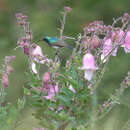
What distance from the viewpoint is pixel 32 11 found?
20.5 feet

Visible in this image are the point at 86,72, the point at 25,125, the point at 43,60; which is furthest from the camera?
the point at 25,125

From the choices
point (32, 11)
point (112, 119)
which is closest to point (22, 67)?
point (32, 11)

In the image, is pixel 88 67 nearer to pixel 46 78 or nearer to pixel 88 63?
pixel 88 63

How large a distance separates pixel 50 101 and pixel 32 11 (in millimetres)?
4930

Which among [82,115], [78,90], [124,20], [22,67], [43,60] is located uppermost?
[124,20]

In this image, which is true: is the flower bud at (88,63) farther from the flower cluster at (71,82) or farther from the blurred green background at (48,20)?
the blurred green background at (48,20)

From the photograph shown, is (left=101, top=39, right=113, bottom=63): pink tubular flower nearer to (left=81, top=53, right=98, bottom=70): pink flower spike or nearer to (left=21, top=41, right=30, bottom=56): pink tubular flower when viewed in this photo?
(left=81, top=53, right=98, bottom=70): pink flower spike

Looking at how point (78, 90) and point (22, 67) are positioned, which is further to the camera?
point (22, 67)

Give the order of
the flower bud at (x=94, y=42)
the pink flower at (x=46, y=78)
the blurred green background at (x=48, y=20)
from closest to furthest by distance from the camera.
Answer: the pink flower at (x=46, y=78), the flower bud at (x=94, y=42), the blurred green background at (x=48, y=20)

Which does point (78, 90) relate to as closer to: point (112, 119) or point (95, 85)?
point (95, 85)

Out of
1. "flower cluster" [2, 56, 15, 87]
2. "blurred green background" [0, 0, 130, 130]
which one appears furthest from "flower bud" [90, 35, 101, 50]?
"blurred green background" [0, 0, 130, 130]

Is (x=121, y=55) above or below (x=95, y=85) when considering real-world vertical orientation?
below

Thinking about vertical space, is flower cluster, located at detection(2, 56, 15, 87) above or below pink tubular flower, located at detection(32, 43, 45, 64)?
below

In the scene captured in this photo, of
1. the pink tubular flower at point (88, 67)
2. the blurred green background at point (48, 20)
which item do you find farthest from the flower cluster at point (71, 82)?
the blurred green background at point (48, 20)
